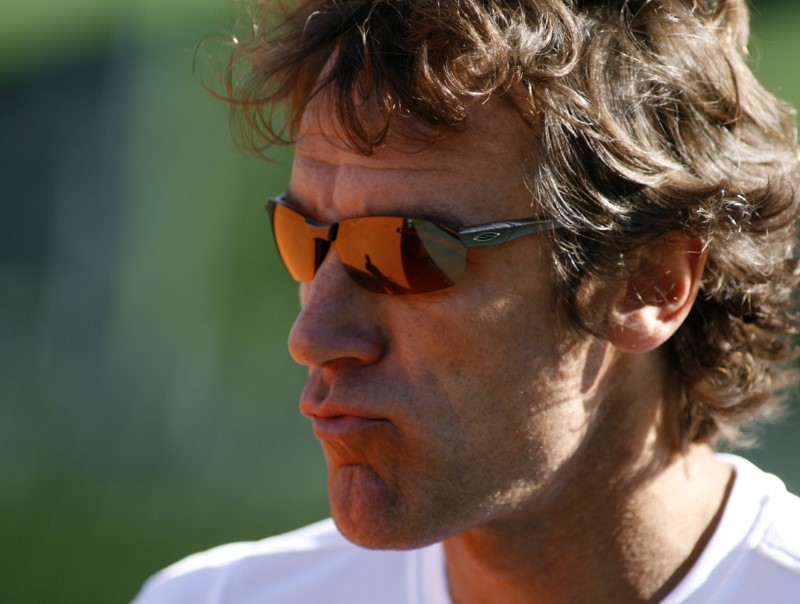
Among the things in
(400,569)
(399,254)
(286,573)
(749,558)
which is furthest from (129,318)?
(749,558)

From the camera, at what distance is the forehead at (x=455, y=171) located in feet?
6.13

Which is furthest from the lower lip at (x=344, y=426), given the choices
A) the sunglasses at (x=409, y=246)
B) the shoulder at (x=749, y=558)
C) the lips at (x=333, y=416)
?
the shoulder at (x=749, y=558)

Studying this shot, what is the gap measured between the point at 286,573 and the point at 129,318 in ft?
6.78

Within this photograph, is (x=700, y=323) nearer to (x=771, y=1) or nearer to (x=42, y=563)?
(x=771, y=1)

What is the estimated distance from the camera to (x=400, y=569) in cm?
229

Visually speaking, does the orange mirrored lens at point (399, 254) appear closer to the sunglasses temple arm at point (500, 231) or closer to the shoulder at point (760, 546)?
the sunglasses temple arm at point (500, 231)

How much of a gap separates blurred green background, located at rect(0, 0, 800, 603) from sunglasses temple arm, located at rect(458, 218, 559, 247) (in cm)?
246

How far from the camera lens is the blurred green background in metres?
4.17

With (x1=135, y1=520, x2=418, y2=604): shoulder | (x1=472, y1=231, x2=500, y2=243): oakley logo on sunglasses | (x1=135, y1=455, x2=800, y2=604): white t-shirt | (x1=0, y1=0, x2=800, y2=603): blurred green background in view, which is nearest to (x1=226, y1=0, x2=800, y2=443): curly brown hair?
(x1=472, y1=231, x2=500, y2=243): oakley logo on sunglasses

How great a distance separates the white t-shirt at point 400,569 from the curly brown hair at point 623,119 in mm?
243

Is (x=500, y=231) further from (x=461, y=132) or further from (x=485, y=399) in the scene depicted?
(x=485, y=399)

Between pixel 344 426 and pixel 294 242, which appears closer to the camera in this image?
pixel 344 426

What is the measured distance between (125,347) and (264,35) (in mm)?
2083

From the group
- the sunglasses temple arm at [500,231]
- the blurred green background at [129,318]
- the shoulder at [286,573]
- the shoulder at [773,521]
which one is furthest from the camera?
the blurred green background at [129,318]
